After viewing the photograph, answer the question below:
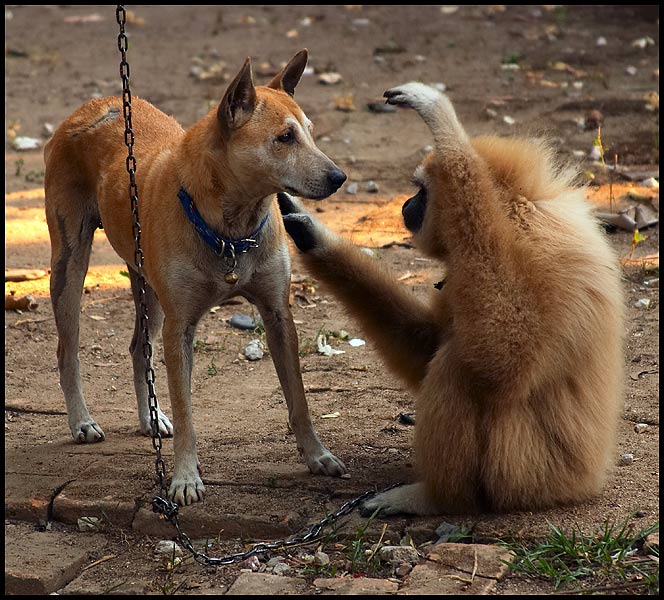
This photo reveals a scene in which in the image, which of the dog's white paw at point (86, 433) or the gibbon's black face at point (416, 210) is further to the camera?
the dog's white paw at point (86, 433)

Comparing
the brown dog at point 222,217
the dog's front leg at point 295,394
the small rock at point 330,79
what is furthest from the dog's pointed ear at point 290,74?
the small rock at point 330,79

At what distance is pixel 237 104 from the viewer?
4539 mm

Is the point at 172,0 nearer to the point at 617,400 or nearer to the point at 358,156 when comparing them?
the point at 358,156

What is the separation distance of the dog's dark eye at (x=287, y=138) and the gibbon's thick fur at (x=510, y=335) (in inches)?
19.7

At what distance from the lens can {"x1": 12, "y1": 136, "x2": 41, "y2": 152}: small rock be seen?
35.0 feet

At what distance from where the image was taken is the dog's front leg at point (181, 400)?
4.78 m

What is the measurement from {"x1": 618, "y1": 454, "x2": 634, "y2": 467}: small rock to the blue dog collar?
2099mm

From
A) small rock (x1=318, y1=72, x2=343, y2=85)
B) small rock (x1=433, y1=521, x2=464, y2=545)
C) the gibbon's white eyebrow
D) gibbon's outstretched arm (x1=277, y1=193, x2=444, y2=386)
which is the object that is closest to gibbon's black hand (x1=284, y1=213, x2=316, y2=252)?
gibbon's outstretched arm (x1=277, y1=193, x2=444, y2=386)

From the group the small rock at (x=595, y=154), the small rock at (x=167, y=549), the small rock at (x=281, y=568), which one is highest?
the small rock at (x=595, y=154)

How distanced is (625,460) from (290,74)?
2500 millimetres

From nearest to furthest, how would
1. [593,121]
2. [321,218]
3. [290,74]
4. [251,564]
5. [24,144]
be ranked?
[251,564] < [290,74] < [321,218] < [593,121] < [24,144]

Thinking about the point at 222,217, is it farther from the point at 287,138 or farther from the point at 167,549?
the point at 167,549

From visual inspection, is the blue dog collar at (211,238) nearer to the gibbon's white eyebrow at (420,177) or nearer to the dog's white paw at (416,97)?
the gibbon's white eyebrow at (420,177)

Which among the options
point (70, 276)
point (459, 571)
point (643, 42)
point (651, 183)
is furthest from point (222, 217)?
point (643, 42)
